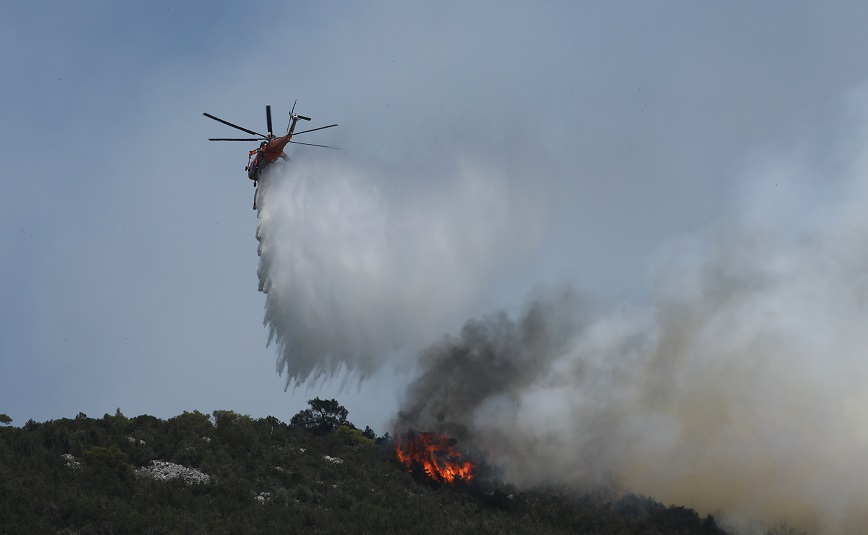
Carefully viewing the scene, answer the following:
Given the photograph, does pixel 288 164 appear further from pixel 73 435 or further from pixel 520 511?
pixel 520 511

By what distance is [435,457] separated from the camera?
7600 cm

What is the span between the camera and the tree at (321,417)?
9944cm

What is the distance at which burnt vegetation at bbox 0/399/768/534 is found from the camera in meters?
56.1

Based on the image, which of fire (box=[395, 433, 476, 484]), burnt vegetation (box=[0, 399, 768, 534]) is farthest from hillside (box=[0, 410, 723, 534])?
fire (box=[395, 433, 476, 484])

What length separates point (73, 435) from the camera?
67625mm

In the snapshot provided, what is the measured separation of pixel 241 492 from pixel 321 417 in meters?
39.2

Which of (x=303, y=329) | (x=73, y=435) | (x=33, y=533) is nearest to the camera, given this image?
(x=33, y=533)

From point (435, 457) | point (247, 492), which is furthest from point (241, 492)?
point (435, 457)

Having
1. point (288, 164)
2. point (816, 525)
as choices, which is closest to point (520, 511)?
point (816, 525)

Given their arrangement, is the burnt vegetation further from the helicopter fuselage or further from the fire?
the helicopter fuselage

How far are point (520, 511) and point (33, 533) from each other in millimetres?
30479

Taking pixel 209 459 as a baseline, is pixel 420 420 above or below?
above

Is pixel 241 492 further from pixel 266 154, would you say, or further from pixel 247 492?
pixel 266 154

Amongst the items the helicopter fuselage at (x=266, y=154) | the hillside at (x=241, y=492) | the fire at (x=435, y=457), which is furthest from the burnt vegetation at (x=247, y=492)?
the helicopter fuselage at (x=266, y=154)
